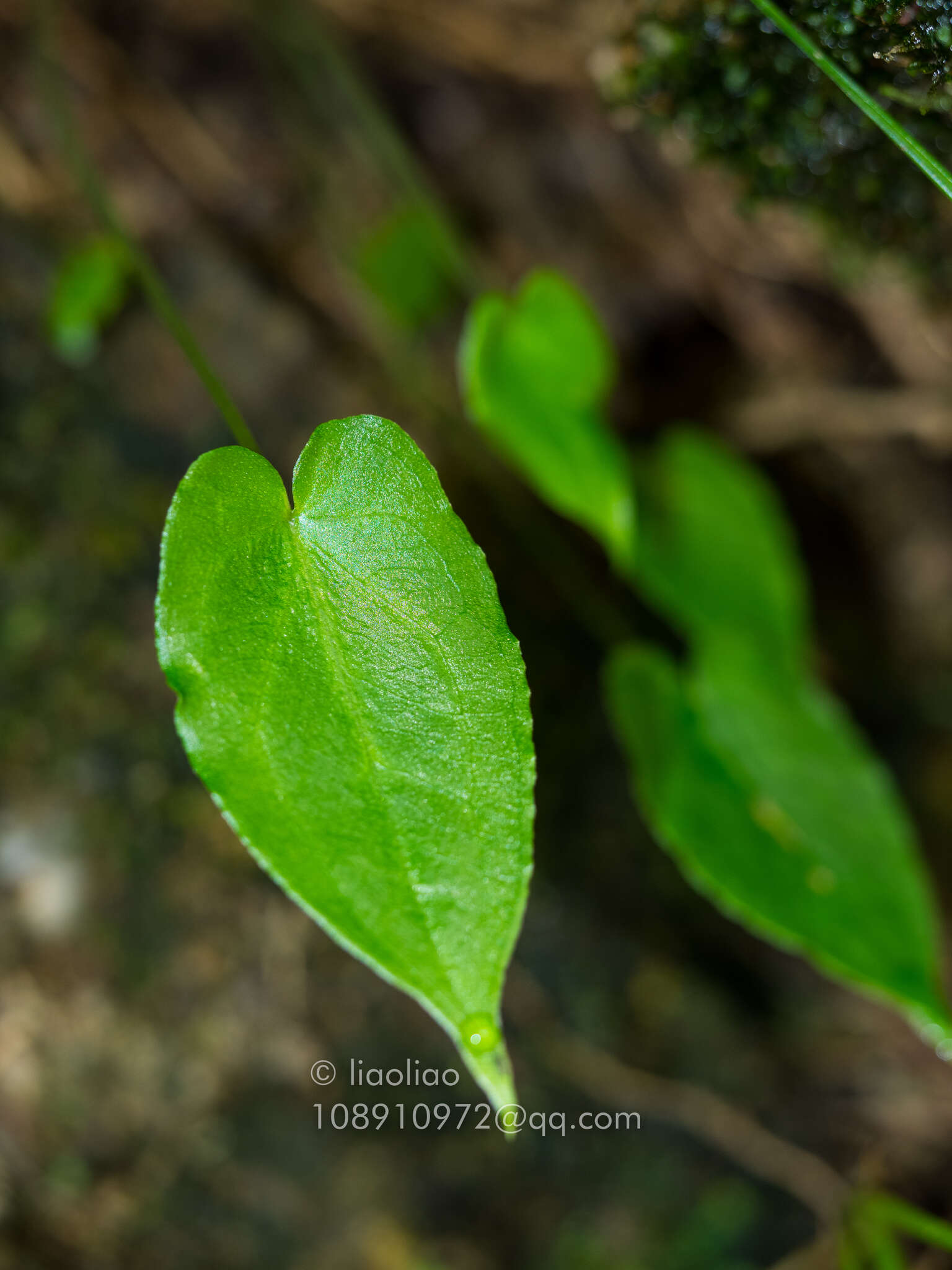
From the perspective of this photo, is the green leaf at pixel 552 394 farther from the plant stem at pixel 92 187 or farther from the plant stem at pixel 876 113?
the plant stem at pixel 876 113

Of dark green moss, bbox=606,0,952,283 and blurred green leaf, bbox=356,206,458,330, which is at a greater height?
dark green moss, bbox=606,0,952,283

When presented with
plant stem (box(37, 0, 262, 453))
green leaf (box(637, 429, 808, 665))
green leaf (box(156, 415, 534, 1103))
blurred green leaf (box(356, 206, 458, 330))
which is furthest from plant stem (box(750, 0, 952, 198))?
blurred green leaf (box(356, 206, 458, 330))

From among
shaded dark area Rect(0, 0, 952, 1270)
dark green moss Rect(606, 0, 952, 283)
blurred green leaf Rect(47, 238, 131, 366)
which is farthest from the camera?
blurred green leaf Rect(47, 238, 131, 366)

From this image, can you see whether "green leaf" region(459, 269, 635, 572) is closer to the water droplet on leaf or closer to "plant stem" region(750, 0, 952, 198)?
"plant stem" region(750, 0, 952, 198)

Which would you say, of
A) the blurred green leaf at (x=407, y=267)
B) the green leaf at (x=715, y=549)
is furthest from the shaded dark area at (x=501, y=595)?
the green leaf at (x=715, y=549)

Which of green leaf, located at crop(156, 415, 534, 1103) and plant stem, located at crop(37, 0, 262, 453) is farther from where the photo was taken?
plant stem, located at crop(37, 0, 262, 453)

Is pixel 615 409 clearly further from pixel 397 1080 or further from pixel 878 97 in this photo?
pixel 397 1080

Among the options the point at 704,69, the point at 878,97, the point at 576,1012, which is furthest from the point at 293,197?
the point at 576,1012
